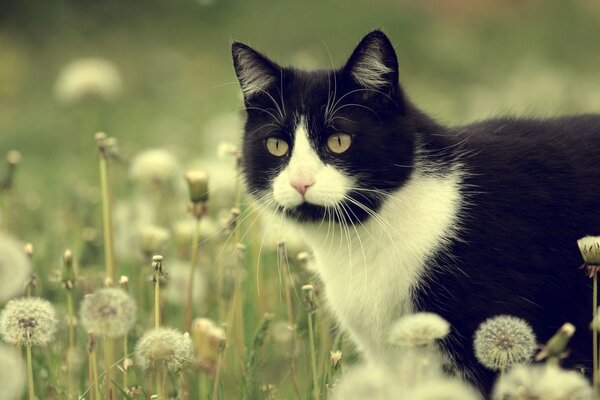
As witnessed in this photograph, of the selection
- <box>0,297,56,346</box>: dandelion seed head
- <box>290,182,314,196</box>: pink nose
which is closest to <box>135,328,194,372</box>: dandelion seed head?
<box>0,297,56,346</box>: dandelion seed head

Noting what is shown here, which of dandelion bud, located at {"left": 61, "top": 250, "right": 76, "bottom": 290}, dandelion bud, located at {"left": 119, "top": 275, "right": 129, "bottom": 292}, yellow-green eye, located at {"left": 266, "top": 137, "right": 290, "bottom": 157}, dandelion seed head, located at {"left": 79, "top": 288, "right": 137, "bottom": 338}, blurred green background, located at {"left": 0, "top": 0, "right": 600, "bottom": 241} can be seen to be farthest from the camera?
blurred green background, located at {"left": 0, "top": 0, "right": 600, "bottom": 241}

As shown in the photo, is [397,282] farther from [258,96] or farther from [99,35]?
[99,35]

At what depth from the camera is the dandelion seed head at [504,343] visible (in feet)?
7.18

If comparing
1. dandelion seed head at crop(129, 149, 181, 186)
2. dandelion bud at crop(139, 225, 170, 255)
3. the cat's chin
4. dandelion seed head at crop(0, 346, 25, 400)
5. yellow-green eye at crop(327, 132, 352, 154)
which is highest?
dandelion seed head at crop(129, 149, 181, 186)

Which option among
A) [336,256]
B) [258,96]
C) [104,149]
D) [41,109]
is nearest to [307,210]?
[336,256]

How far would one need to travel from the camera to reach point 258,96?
9.95 ft

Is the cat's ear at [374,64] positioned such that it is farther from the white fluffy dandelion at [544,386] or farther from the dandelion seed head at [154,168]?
the dandelion seed head at [154,168]

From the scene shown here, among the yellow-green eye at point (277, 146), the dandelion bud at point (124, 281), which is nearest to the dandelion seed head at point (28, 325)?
the dandelion bud at point (124, 281)

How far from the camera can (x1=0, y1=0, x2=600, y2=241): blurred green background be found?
25.5 ft

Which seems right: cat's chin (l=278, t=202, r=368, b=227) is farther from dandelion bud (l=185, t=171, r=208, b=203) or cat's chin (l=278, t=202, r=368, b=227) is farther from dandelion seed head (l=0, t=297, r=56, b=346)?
dandelion seed head (l=0, t=297, r=56, b=346)

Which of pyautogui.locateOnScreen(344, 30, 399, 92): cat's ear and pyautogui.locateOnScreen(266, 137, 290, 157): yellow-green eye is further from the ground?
pyautogui.locateOnScreen(344, 30, 399, 92): cat's ear

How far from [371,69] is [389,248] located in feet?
1.69

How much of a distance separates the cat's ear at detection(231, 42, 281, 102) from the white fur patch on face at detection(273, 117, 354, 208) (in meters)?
0.28

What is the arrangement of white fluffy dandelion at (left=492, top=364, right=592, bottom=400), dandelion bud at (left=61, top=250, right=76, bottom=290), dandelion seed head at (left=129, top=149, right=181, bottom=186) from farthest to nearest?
1. dandelion seed head at (left=129, top=149, right=181, bottom=186)
2. dandelion bud at (left=61, top=250, right=76, bottom=290)
3. white fluffy dandelion at (left=492, top=364, right=592, bottom=400)
